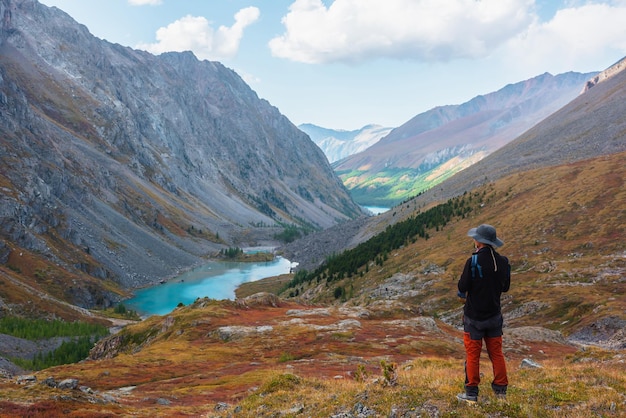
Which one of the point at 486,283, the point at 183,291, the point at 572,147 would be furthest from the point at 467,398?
the point at 572,147

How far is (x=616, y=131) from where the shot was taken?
160m

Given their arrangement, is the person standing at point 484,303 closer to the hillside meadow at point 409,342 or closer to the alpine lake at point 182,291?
the hillside meadow at point 409,342

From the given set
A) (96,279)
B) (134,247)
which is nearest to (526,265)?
(96,279)

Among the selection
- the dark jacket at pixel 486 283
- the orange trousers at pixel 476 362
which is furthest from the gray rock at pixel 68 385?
the dark jacket at pixel 486 283

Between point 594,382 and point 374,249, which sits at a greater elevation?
point 594,382

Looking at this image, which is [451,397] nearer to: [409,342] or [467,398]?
[467,398]

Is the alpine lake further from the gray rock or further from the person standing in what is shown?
the person standing

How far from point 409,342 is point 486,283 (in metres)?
30.5

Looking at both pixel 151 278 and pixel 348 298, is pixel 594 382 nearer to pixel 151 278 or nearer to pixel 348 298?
pixel 348 298

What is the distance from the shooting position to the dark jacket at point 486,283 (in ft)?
42.9

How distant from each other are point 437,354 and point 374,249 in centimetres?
8612

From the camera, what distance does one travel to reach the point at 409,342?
41.3 m

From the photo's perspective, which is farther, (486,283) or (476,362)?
(486,283)

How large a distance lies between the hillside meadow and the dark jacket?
2.69 meters
